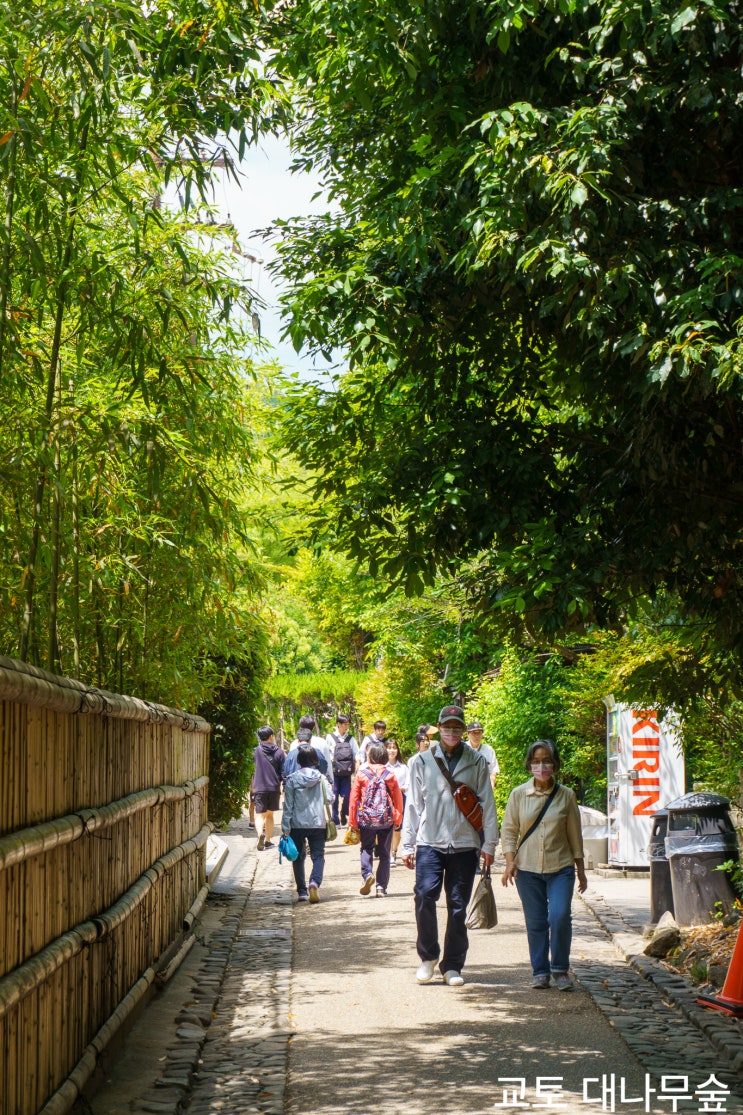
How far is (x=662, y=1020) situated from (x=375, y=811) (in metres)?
6.65

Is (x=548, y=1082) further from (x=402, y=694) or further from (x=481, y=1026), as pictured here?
(x=402, y=694)

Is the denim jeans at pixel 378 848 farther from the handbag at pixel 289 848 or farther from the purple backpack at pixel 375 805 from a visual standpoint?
the handbag at pixel 289 848

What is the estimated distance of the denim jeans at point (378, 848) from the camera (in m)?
14.5

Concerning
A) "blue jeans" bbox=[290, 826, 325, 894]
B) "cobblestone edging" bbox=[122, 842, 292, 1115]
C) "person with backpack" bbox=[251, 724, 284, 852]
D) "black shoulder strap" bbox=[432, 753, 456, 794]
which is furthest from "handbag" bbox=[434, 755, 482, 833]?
"person with backpack" bbox=[251, 724, 284, 852]

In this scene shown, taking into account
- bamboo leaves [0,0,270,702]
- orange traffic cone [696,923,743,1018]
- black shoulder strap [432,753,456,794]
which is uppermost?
bamboo leaves [0,0,270,702]

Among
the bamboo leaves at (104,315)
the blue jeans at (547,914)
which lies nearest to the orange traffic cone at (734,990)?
the blue jeans at (547,914)

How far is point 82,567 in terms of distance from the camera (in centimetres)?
780

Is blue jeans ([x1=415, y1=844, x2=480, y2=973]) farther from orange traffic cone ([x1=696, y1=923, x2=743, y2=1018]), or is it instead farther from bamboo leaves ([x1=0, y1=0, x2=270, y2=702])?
bamboo leaves ([x1=0, y1=0, x2=270, y2=702])

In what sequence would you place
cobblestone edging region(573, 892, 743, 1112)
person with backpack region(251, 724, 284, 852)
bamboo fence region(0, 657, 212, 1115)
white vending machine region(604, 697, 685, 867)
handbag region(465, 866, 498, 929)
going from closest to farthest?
bamboo fence region(0, 657, 212, 1115) < cobblestone edging region(573, 892, 743, 1112) < handbag region(465, 866, 498, 929) < white vending machine region(604, 697, 685, 867) < person with backpack region(251, 724, 284, 852)

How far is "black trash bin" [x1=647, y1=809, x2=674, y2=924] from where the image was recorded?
11.4 m

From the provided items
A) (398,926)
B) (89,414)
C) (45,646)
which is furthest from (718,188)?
(398,926)

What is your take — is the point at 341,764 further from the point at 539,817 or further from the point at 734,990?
the point at 734,990

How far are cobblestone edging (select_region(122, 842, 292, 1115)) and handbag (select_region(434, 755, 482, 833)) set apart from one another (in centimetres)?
172

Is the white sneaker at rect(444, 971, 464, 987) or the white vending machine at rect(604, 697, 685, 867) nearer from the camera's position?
the white sneaker at rect(444, 971, 464, 987)
